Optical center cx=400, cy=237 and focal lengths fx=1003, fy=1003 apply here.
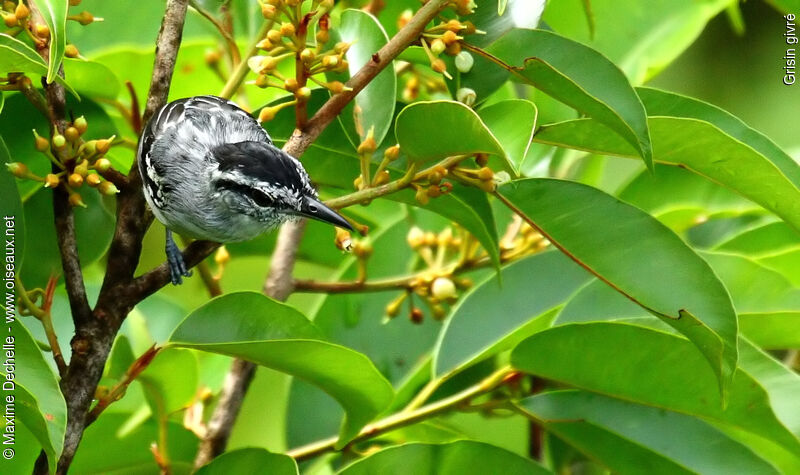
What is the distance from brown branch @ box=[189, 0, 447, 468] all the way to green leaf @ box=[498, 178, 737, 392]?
0.34 m

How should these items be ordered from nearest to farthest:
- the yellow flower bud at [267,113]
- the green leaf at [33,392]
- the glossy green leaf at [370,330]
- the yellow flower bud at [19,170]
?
the green leaf at [33,392] < the yellow flower bud at [19,170] < the yellow flower bud at [267,113] < the glossy green leaf at [370,330]

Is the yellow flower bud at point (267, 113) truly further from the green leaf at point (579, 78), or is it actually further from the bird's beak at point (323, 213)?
the green leaf at point (579, 78)

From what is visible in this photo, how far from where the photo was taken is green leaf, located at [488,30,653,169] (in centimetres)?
162

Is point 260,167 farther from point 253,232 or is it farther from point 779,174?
point 779,174

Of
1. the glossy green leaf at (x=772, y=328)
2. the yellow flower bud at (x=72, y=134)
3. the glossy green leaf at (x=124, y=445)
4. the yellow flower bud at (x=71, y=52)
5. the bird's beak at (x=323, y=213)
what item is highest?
the glossy green leaf at (x=772, y=328)

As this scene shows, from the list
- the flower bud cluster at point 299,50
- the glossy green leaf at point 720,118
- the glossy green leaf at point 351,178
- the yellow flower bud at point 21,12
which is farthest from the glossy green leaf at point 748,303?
the yellow flower bud at point 21,12

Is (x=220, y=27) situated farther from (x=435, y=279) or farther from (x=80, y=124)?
(x=435, y=279)

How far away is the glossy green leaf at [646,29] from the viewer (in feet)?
9.03

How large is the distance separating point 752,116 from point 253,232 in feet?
17.4

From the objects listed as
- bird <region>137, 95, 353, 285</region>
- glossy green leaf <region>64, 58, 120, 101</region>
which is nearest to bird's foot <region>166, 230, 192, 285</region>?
bird <region>137, 95, 353, 285</region>

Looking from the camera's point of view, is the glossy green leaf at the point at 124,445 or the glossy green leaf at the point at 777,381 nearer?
the glossy green leaf at the point at 777,381

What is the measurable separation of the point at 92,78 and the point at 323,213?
0.68 metres

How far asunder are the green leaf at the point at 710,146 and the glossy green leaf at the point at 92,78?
95 centimetres

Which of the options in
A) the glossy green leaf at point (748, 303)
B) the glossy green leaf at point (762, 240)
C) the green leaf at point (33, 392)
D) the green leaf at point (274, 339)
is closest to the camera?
the green leaf at point (33, 392)
